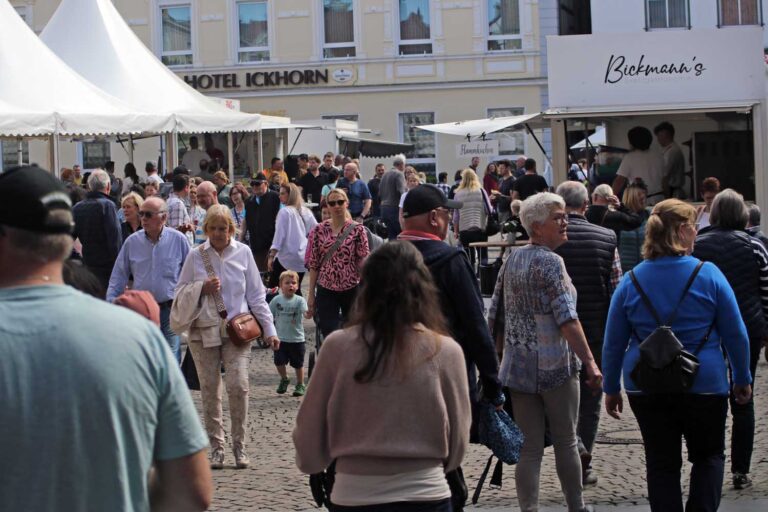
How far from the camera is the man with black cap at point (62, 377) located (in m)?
3.00

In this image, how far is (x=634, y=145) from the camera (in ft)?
52.5

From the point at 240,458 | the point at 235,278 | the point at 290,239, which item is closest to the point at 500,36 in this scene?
the point at 290,239

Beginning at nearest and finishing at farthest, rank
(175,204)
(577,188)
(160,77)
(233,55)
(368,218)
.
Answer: (577,188), (175,204), (368,218), (160,77), (233,55)

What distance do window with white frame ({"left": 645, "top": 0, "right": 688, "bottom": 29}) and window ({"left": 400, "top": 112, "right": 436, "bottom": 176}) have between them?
1067 cm

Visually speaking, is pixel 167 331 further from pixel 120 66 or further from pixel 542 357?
pixel 120 66

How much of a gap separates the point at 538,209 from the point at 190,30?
3670cm

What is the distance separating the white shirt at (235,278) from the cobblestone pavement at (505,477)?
95cm

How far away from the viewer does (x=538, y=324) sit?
22.7 ft

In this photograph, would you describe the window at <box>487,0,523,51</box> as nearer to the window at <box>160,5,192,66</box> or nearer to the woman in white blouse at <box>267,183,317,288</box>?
the window at <box>160,5,192,66</box>

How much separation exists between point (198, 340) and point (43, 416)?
239 inches

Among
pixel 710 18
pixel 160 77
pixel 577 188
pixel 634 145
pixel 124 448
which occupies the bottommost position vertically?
pixel 124 448

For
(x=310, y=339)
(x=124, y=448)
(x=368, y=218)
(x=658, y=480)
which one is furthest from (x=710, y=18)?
(x=124, y=448)

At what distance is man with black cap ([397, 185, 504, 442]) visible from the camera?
5.86m

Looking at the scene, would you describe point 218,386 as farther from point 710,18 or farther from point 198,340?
point 710,18
